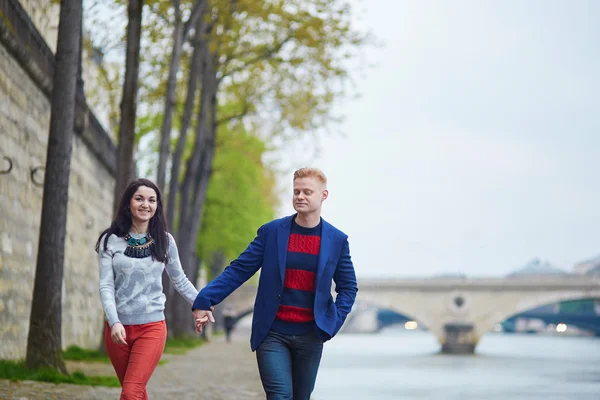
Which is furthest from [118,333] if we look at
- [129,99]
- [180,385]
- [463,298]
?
[463,298]

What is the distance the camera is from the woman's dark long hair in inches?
198

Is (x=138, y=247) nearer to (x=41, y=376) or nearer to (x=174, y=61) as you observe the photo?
(x=41, y=376)

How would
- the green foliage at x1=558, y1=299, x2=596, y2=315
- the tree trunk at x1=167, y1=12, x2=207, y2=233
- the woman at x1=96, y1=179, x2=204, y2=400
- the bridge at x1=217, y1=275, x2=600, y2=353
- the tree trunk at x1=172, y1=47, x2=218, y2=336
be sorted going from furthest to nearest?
the green foliage at x1=558, y1=299, x2=596, y2=315 < the bridge at x1=217, y1=275, x2=600, y2=353 < the tree trunk at x1=172, y1=47, x2=218, y2=336 < the tree trunk at x1=167, y1=12, x2=207, y2=233 < the woman at x1=96, y1=179, x2=204, y2=400

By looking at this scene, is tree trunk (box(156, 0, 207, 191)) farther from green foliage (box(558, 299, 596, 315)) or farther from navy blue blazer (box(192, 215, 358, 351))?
green foliage (box(558, 299, 596, 315))

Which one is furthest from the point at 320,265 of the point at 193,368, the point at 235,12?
the point at 235,12

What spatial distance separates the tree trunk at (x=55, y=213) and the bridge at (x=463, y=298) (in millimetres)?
41752

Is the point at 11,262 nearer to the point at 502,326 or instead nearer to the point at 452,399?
the point at 452,399

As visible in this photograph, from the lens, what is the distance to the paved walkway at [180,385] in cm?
827

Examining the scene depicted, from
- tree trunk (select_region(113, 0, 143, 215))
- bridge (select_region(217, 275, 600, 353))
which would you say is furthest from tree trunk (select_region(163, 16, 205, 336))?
bridge (select_region(217, 275, 600, 353))

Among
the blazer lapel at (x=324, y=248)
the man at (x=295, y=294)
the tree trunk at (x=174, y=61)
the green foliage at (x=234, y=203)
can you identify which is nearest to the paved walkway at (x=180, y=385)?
the tree trunk at (x=174, y=61)

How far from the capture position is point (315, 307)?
4824mm

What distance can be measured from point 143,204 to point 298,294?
2.94ft

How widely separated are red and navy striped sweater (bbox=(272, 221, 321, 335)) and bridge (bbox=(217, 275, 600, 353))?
152ft

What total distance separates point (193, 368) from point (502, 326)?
132 m
